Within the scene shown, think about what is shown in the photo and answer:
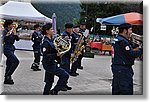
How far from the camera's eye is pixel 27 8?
466 cm

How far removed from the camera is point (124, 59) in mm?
4281

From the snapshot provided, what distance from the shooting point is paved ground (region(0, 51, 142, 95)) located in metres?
4.48

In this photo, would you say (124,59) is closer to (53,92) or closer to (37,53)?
(53,92)

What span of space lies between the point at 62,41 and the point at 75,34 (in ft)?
2.89

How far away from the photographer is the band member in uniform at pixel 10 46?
4.69 m

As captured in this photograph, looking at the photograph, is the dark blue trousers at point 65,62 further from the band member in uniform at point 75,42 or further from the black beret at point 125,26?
the black beret at point 125,26

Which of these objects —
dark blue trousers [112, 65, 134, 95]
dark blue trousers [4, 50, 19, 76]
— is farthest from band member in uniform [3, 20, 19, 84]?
dark blue trousers [112, 65, 134, 95]

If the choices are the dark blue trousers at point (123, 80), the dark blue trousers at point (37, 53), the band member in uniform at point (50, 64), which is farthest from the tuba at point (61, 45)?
the dark blue trousers at point (123, 80)

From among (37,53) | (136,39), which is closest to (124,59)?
(136,39)

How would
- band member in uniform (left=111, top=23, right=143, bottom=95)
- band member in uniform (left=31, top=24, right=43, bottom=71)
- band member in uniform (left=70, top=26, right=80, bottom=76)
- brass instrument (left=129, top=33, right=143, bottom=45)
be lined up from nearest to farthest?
band member in uniform (left=111, top=23, right=143, bottom=95) < brass instrument (left=129, top=33, right=143, bottom=45) < band member in uniform (left=31, top=24, right=43, bottom=71) < band member in uniform (left=70, top=26, right=80, bottom=76)

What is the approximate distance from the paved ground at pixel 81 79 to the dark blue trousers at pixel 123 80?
138 mm

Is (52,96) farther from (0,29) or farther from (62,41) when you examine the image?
(0,29)

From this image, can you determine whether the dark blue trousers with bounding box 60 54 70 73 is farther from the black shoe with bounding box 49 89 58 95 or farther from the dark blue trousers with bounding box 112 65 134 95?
the dark blue trousers with bounding box 112 65 134 95

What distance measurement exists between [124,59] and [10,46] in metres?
1.51
